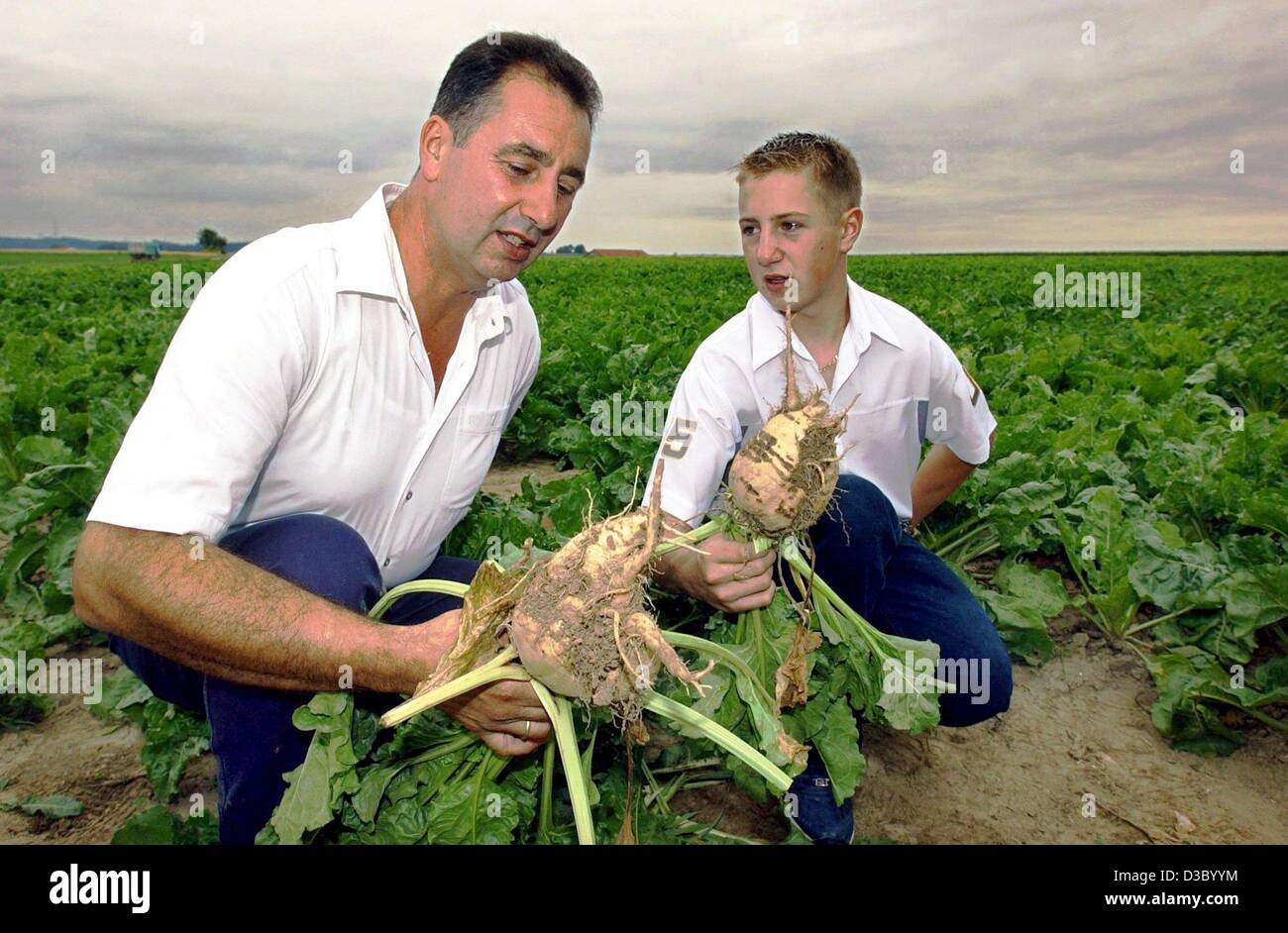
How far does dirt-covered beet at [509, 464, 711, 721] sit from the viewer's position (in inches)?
71.7

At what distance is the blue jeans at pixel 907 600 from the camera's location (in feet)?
9.12

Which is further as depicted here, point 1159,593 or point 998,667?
point 1159,593

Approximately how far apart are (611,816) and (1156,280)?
83.0 feet

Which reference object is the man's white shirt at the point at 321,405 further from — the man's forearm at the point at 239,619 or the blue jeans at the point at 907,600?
the blue jeans at the point at 907,600

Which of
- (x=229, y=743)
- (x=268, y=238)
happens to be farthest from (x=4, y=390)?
(x=229, y=743)

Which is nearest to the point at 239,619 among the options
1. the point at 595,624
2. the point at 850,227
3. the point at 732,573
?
the point at 595,624

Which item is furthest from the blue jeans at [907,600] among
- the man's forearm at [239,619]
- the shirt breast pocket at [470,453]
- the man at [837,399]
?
the man's forearm at [239,619]

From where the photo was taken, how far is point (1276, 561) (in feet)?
11.9

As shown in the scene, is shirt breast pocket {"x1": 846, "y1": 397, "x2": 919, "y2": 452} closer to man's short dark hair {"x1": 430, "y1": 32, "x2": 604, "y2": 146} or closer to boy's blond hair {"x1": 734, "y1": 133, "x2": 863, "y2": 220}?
boy's blond hair {"x1": 734, "y1": 133, "x2": 863, "y2": 220}

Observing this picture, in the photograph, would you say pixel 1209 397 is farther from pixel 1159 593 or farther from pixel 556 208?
pixel 556 208

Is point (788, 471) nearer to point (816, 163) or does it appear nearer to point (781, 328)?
point (781, 328)

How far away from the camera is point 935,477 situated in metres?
3.54

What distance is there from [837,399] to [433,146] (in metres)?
1.51

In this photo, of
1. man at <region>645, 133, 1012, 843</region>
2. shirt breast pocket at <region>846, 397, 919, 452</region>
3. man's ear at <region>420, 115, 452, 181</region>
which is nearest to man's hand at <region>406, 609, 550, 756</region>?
man at <region>645, 133, 1012, 843</region>
